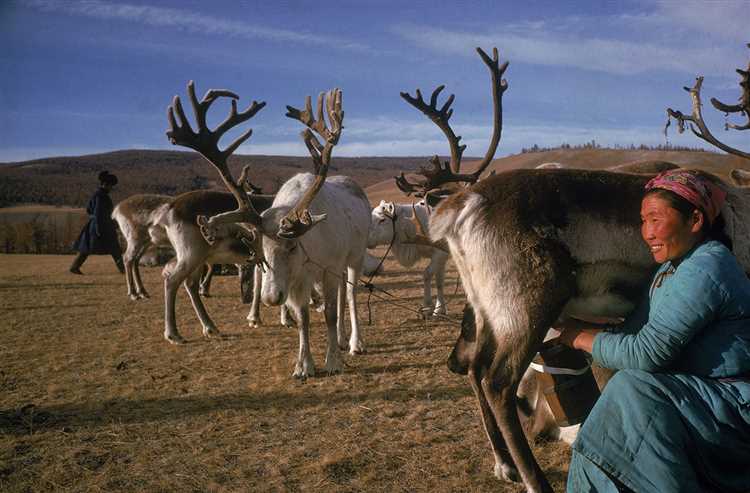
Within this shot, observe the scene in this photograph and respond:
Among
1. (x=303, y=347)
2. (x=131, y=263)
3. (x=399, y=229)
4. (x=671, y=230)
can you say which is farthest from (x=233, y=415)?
(x=131, y=263)

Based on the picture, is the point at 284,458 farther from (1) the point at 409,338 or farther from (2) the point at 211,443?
(1) the point at 409,338

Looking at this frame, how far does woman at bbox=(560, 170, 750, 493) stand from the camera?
7.36 feet

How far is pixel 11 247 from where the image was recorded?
21469 mm

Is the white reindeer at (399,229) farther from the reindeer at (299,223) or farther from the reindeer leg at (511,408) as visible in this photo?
the reindeer leg at (511,408)

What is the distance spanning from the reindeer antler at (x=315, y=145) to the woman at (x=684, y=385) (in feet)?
11.4

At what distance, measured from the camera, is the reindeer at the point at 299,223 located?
548 centimetres

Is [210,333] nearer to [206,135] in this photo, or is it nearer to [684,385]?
[206,135]

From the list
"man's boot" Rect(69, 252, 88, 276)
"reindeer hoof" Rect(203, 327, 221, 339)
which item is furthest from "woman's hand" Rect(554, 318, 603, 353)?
"man's boot" Rect(69, 252, 88, 276)

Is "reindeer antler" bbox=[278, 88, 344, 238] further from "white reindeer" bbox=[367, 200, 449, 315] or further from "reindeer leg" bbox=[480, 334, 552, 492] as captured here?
"white reindeer" bbox=[367, 200, 449, 315]

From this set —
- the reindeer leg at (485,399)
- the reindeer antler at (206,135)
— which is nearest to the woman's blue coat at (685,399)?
the reindeer leg at (485,399)

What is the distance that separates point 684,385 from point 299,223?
3780mm

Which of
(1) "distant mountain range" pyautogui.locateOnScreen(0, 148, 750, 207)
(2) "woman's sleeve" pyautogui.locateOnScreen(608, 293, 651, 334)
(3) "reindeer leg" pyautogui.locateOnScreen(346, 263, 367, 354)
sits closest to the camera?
(2) "woman's sleeve" pyautogui.locateOnScreen(608, 293, 651, 334)

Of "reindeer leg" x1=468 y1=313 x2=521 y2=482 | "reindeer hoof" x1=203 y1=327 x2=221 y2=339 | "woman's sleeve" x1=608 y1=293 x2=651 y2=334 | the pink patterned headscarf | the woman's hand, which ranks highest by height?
the pink patterned headscarf

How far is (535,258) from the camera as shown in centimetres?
300
